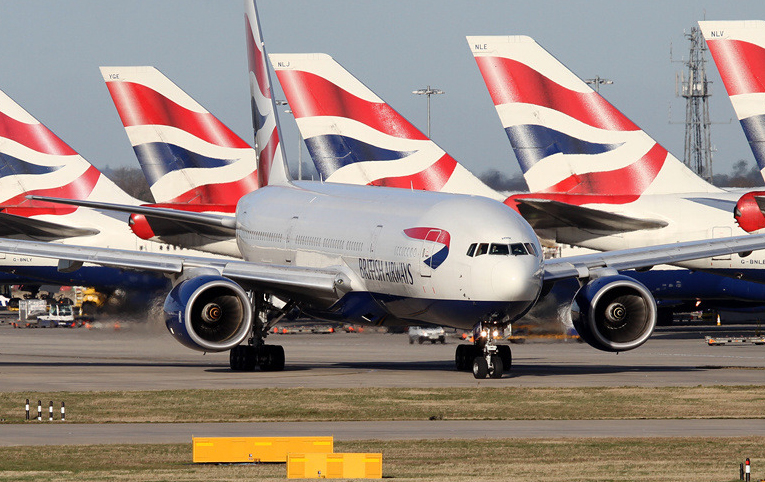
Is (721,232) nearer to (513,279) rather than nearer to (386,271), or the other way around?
(386,271)

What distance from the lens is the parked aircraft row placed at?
3209 centimetres

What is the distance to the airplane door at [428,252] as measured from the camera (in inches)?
1235

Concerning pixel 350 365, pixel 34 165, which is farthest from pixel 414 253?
pixel 34 165

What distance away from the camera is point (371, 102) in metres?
59.9

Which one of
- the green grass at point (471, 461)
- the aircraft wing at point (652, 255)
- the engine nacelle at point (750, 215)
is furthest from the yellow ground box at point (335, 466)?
the engine nacelle at point (750, 215)

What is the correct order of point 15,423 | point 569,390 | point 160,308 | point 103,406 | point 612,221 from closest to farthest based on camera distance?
1. point 15,423
2. point 103,406
3. point 569,390
4. point 160,308
5. point 612,221

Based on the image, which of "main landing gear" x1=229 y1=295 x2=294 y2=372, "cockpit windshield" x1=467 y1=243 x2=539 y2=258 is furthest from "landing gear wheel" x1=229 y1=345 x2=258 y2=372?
"cockpit windshield" x1=467 y1=243 x2=539 y2=258

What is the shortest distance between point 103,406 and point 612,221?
29134 millimetres

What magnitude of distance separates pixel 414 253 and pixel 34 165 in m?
39.8

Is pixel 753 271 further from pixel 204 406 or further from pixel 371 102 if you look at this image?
pixel 204 406

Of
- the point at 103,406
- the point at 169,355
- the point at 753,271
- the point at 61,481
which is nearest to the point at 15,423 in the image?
the point at 103,406

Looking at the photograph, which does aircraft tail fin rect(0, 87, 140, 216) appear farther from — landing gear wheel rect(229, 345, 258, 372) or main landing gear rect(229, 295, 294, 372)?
landing gear wheel rect(229, 345, 258, 372)

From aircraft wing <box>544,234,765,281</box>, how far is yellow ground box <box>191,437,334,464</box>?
55.4 feet

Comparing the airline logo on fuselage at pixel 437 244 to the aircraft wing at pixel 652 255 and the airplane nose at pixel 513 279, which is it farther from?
the aircraft wing at pixel 652 255
